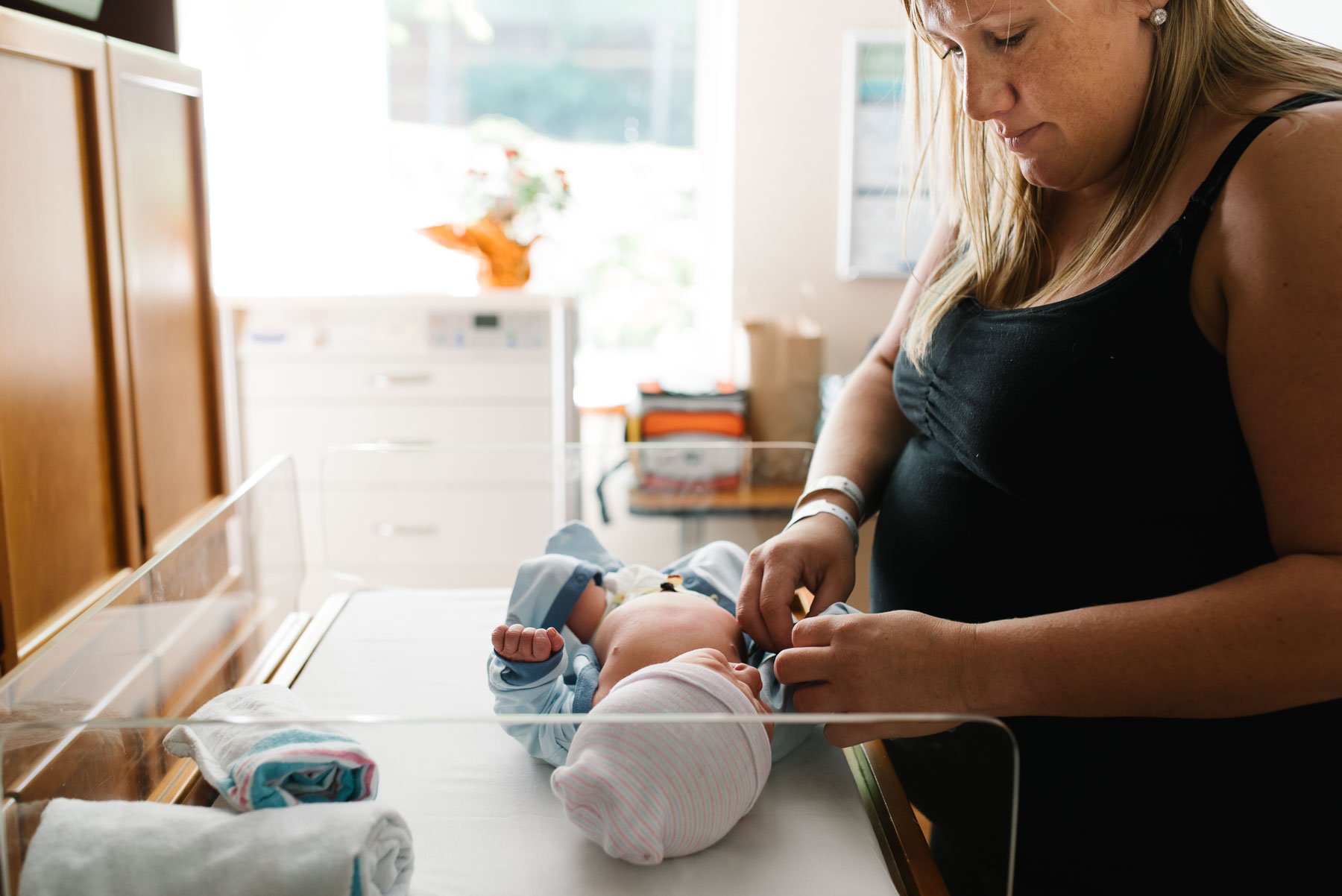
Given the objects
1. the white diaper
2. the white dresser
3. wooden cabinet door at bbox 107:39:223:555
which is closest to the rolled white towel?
the white diaper

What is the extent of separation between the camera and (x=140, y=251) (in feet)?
6.07

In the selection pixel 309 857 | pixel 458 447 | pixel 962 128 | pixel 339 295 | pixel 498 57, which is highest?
pixel 498 57

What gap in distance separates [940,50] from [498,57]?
267 cm

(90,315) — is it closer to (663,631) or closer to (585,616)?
(585,616)

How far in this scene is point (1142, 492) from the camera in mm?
698

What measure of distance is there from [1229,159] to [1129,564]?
276mm

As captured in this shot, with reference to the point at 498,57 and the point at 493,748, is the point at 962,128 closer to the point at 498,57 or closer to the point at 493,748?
the point at 493,748

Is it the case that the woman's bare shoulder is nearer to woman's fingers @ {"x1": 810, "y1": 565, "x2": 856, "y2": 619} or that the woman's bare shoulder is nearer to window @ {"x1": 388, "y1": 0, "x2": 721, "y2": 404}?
woman's fingers @ {"x1": 810, "y1": 565, "x2": 856, "y2": 619}

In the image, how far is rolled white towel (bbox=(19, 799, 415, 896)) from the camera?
594 millimetres

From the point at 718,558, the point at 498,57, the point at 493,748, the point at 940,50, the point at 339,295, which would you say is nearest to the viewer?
the point at 493,748

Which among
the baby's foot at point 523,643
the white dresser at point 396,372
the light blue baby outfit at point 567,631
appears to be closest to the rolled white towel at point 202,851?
the light blue baby outfit at point 567,631

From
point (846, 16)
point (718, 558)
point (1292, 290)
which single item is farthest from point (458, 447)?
point (846, 16)

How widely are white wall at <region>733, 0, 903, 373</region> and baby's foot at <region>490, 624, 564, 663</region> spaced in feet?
7.70

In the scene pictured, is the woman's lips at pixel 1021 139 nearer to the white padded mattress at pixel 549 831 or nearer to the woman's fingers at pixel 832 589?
the woman's fingers at pixel 832 589
